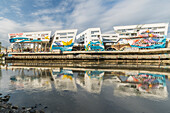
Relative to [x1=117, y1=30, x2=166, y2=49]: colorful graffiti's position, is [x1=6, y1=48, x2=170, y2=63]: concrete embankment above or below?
below

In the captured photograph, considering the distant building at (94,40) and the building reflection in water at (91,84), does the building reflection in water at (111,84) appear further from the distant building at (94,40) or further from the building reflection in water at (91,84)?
the distant building at (94,40)

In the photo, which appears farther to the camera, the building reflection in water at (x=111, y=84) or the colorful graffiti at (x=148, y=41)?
the colorful graffiti at (x=148, y=41)

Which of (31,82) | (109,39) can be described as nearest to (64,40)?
(109,39)

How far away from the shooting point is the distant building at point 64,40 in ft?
184

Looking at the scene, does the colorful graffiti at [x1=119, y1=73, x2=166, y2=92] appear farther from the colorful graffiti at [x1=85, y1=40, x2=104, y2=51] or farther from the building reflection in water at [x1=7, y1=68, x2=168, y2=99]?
the colorful graffiti at [x1=85, y1=40, x2=104, y2=51]

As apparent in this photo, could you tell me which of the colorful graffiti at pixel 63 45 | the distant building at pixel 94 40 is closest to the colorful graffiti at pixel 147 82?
the distant building at pixel 94 40

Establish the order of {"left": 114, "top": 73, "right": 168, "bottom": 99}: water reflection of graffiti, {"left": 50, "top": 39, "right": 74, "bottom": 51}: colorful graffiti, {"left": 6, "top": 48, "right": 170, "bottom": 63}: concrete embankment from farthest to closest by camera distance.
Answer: {"left": 50, "top": 39, "right": 74, "bottom": 51}: colorful graffiti, {"left": 6, "top": 48, "right": 170, "bottom": 63}: concrete embankment, {"left": 114, "top": 73, "right": 168, "bottom": 99}: water reflection of graffiti

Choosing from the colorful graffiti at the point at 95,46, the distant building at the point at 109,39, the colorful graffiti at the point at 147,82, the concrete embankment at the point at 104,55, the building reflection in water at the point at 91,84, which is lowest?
the colorful graffiti at the point at 147,82

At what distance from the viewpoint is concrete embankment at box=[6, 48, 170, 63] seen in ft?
140

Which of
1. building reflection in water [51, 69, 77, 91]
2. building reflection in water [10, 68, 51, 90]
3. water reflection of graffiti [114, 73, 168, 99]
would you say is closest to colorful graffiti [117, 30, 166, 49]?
water reflection of graffiti [114, 73, 168, 99]

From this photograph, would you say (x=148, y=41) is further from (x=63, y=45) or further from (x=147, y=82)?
(x=63, y=45)

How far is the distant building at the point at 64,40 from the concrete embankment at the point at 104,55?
592cm

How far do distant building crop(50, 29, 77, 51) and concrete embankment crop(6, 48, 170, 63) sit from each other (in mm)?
5919

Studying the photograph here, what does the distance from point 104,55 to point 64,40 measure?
1070 inches
